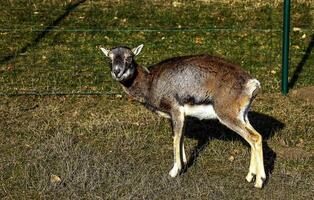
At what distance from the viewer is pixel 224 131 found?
A: 10.1m

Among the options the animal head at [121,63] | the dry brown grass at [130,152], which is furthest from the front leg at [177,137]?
the animal head at [121,63]

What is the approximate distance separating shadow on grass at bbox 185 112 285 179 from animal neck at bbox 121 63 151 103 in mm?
1059

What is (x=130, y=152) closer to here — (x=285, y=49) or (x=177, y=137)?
(x=177, y=137)

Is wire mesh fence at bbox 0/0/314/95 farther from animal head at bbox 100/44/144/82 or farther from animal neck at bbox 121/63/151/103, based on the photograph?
animal head at bbox 100/44/144/82

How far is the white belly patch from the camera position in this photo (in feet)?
27.2

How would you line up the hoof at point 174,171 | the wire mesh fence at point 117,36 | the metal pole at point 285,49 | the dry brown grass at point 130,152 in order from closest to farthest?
the dry brown grass at point 130,152 → the hoof at point 174,171 → the metal pole at point 285,49 → the wire mesh fence at point 117,36

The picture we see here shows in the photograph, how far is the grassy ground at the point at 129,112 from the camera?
8.31m

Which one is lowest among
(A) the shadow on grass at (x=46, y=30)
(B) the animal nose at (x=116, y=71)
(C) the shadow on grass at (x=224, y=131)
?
(A) the shadow on grass at (x=46, y=30)

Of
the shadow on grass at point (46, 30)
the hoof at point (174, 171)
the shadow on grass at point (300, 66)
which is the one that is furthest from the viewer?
the shadow on grass at point (46, 30)

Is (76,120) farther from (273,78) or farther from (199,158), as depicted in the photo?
(273,78)

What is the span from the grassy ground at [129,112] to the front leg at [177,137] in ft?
0.43

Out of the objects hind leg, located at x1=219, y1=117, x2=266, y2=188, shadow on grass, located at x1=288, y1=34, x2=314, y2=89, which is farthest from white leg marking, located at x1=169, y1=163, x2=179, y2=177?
shadow on grass, located at x1=288, y1=34, x2=314, y2=89

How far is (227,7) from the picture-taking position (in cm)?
1666

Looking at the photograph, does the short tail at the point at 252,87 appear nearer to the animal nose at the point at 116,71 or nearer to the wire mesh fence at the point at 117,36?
the animal nose at the point at 116,71
